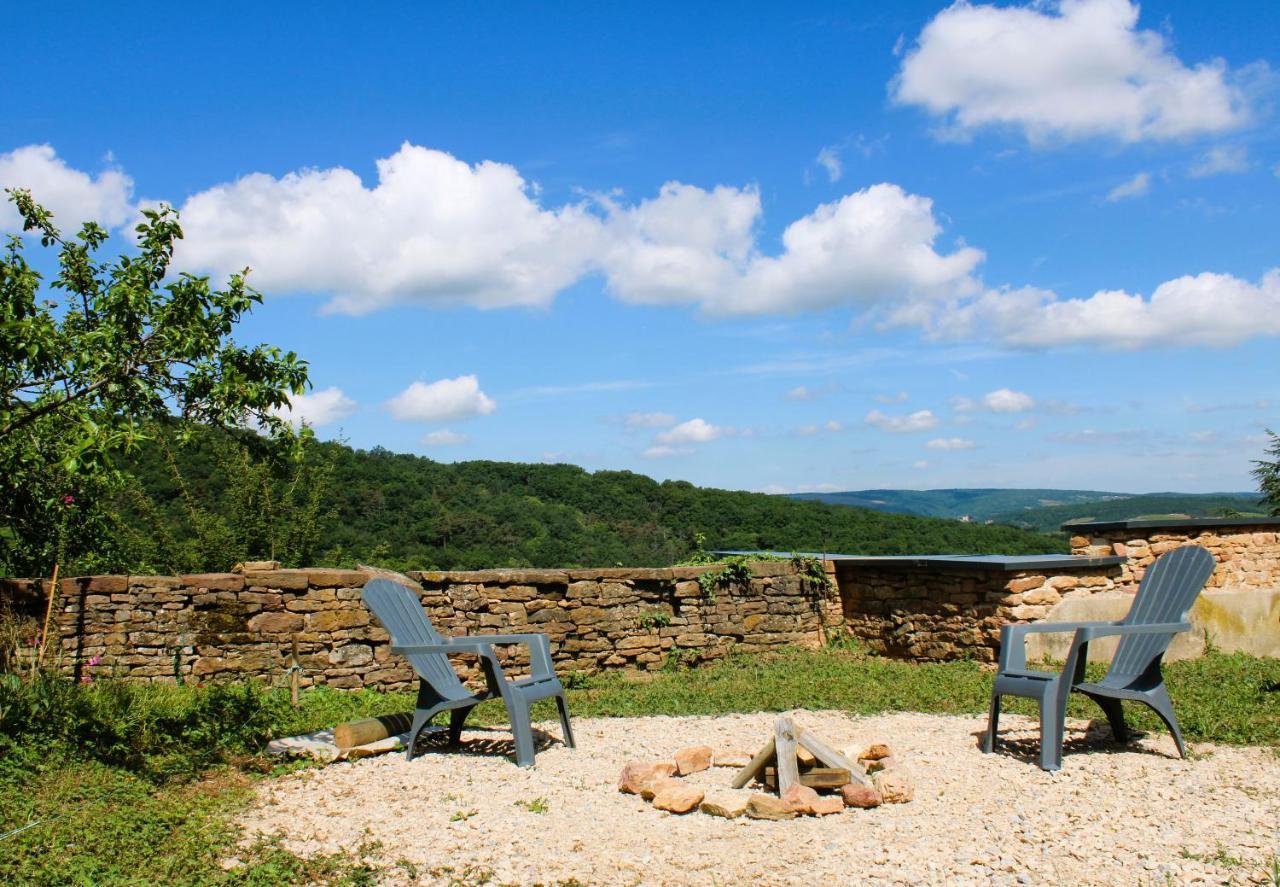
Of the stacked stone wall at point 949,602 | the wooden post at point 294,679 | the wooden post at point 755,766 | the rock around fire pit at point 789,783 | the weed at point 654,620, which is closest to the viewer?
the rock around fire pit at point 789,783

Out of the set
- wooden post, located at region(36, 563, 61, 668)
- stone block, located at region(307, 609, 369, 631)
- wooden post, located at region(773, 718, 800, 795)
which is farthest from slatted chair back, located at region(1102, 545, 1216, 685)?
wooden post, located at region(36, 563, 61, 668)

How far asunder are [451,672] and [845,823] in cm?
247

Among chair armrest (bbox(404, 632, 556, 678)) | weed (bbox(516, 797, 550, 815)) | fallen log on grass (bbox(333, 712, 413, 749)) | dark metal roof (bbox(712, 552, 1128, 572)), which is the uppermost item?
dark metal roof (bbox(712, 552, 1128, 572))

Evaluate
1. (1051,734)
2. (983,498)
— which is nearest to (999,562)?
(1051,734)

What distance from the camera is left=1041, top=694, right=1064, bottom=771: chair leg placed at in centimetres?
429

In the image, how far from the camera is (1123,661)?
4875 mm

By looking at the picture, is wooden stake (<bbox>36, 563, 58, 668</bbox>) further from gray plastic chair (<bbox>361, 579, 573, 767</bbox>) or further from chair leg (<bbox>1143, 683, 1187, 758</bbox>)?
chair leg (<bbox>1143, 683, 1187, 758</bbox>)

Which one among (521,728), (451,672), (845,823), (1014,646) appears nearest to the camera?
(845,823)

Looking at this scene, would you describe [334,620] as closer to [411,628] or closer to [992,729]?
[411,628]

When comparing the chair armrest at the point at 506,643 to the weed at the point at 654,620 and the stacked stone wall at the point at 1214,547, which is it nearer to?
the weed at the point at 654,620

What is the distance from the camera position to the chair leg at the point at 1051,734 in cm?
429

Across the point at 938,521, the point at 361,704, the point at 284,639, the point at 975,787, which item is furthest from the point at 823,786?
the point at 938,521

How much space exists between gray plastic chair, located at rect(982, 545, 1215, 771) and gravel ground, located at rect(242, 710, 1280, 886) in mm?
179

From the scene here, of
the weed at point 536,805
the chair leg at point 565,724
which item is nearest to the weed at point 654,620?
the chair leg at point 565,724
